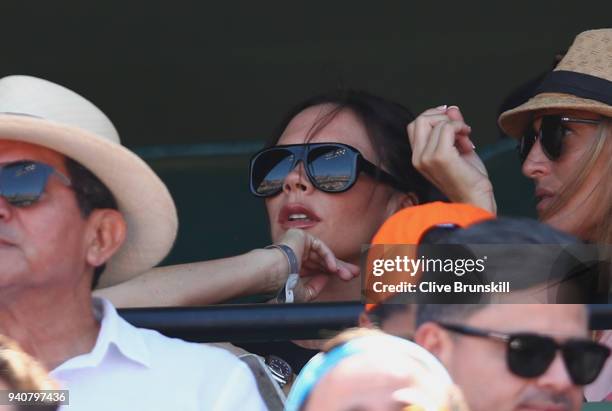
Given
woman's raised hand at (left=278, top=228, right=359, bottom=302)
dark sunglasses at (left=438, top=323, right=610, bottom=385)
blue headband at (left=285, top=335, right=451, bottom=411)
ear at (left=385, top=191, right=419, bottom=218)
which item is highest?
blue headband at (left=285, top=335, right=451, bottom=411)

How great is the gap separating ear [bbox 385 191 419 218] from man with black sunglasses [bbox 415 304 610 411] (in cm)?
130

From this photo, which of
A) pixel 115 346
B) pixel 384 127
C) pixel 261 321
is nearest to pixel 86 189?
pixel 115 346

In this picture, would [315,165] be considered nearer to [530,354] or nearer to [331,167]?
[331,167]

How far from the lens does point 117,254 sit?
2746 mm

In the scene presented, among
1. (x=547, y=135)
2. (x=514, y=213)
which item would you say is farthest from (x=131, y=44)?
(x=547, y=135)

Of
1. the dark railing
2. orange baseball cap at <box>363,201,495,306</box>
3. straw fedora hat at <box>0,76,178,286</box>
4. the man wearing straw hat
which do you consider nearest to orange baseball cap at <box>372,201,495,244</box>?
orange baseball cap at <box>363,201,495,306</box>

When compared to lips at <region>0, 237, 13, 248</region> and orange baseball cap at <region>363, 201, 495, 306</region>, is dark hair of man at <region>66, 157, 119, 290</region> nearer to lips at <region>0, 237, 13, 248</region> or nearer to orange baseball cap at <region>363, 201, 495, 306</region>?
lips at <region>0, 237, 13, 248</region>

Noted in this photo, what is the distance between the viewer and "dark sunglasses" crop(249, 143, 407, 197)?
10.7 ft

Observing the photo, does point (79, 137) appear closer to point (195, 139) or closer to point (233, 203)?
point (233, 203)

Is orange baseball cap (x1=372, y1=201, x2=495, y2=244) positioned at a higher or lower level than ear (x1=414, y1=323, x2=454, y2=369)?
higher

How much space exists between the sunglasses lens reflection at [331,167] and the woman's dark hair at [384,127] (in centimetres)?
11

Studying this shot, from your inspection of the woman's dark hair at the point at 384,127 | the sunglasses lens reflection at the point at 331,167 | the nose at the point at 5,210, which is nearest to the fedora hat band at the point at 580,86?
the woman's dark hair at the point at 384,127

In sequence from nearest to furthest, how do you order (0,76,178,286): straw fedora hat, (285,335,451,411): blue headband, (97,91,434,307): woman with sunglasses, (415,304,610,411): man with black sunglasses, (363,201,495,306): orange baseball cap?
(285,335,451,411): blue headband < (415,304,610,411): man with black sunglasses < (363,201,495,306): orange baseball cap < (0,76,178,286): straw fedora hat < (97,91,434,307): woman with sunglasses

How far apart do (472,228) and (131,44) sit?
311cm
